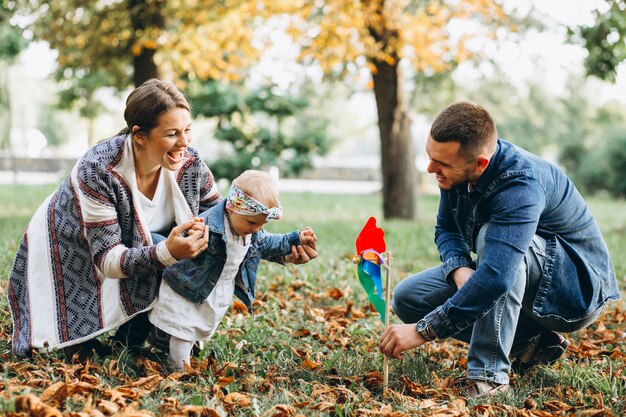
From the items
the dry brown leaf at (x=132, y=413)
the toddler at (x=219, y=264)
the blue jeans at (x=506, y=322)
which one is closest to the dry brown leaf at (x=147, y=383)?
the toddler at (x=219, y=264)

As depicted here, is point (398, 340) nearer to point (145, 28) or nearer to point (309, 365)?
point (309, 365)

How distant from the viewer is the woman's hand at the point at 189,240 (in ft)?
9.84

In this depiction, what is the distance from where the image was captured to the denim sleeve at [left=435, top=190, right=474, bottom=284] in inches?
137

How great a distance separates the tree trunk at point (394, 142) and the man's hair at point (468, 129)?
850 cm

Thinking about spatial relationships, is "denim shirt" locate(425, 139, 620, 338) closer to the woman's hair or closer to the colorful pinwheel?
the colorful pinwheel

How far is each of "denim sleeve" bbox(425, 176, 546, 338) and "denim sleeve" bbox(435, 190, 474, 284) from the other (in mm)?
446

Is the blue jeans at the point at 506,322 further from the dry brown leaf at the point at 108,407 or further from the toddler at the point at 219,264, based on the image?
the dry brown leaf at the point at 108,407

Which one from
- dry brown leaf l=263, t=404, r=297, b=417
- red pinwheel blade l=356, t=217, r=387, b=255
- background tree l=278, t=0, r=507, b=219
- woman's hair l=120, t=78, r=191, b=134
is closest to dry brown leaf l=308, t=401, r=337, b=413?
dry brown leaf l=263, t=404, r=297, b=417

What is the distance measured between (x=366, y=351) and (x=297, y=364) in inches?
18.9

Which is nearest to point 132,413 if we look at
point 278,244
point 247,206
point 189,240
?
point 189,240

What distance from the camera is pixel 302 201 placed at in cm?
1664

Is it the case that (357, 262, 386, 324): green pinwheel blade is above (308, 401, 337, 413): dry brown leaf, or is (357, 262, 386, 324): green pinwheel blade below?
above

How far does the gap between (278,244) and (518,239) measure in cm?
118

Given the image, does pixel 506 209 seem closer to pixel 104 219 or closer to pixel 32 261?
pixel 104 219
